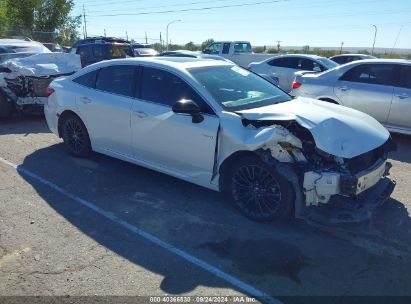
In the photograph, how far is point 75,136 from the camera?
613cm

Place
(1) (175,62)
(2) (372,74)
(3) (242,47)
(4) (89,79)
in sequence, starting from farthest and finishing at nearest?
(3) (242,47), (2) (372,74), (4) (89,79), (1) (175,62)

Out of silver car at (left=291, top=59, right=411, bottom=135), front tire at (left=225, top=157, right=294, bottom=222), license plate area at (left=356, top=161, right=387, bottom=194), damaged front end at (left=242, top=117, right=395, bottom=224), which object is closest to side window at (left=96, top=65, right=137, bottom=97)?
front tire at (left=225, top=157, right=294, bottom=222)

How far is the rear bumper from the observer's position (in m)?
3.77

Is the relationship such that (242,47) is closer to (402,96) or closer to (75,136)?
(402,96)

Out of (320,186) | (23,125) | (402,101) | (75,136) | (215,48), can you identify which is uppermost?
(215,48)

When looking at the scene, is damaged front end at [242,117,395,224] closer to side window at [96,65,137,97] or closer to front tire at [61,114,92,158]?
side window at [96,65,137,97]

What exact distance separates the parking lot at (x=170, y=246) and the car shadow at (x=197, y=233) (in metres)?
0.01

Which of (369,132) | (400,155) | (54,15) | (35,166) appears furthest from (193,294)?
(54,15)

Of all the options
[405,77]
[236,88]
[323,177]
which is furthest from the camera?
[405,77]

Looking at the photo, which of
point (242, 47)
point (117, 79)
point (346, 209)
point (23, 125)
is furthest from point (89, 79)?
point (242, 47)

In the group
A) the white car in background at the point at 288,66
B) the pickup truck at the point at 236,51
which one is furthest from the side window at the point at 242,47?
the white car in background at the point at 288,66

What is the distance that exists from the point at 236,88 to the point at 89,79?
92.7 inches

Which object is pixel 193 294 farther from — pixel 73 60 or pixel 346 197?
pixel 73 60

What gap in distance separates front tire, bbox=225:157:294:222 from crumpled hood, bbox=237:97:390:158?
1.67 feet
